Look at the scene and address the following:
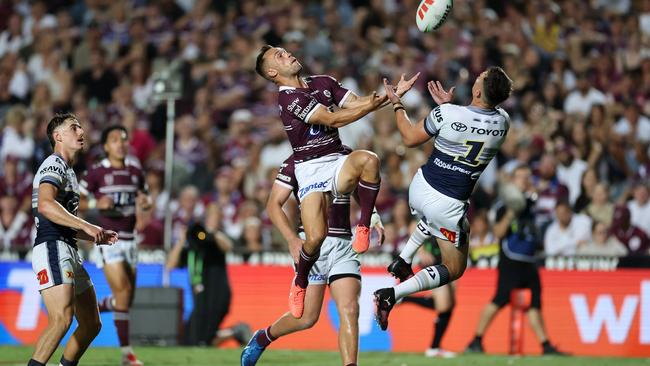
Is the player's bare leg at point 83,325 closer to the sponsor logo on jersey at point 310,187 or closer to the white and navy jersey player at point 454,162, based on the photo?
the sponsor logo on jersey at point 310,187

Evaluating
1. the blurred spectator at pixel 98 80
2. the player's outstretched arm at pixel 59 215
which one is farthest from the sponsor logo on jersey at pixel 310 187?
the blurred spectator at pixel 98 80

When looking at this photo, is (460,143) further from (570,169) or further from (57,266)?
(570,169)

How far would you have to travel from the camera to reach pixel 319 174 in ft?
36.8

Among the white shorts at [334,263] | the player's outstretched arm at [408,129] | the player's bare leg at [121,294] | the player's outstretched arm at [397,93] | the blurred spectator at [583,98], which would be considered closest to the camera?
the player's outstretched arm at [397,93]

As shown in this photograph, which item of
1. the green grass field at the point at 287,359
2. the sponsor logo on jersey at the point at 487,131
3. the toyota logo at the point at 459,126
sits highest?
the toyota logo at the point at 459,126

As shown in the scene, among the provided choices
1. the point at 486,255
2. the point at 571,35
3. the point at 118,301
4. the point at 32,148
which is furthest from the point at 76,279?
the point at 571,35

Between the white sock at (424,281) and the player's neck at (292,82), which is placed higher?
the player's neck at (292,82)

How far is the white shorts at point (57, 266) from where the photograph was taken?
1066cm

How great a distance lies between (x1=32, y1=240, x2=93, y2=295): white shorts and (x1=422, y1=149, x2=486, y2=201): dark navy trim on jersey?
3440 millimetres

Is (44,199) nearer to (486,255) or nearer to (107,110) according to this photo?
(486,255)

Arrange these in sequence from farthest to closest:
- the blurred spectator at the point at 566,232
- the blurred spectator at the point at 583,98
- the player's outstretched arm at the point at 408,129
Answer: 1. the blurred spectator at the point at 583,98
2. the blurred spectator at the point at 566,232
3. the player's outstretched arm at the point at 408,129

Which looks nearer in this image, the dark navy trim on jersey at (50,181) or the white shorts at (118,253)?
the dark navy trim on jersey at (50,181)

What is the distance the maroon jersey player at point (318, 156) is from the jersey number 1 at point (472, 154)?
0.86m

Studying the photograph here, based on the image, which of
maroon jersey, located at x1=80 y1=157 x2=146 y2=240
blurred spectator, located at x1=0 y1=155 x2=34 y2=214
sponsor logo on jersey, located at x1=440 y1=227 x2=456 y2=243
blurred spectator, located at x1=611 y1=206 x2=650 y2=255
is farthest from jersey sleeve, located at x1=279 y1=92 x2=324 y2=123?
blurred spectator, located at x1=0 y1=155 x2=34 y2=214
